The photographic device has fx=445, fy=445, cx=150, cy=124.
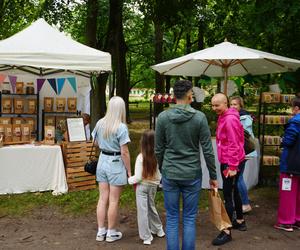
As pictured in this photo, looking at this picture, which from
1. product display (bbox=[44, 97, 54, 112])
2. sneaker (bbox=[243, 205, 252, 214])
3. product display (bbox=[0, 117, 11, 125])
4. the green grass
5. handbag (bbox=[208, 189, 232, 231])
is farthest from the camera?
product display (bbox=[44, 97, 54, 112])

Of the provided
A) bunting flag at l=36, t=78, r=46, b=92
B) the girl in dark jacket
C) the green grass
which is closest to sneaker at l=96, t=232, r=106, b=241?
the green grass

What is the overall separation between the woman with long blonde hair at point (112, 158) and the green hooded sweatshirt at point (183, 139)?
0.99 meters

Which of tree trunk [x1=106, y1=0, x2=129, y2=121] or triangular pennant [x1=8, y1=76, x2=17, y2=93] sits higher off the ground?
tree trunk [x1=106, y1=0, x2=129, y2=121]

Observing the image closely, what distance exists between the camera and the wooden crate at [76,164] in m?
7.38

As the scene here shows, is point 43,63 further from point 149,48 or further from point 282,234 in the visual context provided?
point 149,48

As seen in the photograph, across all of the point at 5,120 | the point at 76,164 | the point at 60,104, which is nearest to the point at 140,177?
the point at 76,164

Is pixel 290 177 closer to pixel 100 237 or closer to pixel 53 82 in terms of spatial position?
pixel 100 237

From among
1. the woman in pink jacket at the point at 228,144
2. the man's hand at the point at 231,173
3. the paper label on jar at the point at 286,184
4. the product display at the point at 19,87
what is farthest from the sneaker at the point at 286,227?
the product display at the point at 19,87

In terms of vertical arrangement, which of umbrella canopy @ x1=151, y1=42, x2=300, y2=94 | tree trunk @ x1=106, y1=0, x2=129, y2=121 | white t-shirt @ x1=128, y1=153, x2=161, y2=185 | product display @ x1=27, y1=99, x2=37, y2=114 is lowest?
white t-shirt @ x1=128, y1=153, x2=161, y2=185

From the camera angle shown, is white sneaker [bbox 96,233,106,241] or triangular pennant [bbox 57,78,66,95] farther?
triangular pennant [bbox 57,78,66,95]

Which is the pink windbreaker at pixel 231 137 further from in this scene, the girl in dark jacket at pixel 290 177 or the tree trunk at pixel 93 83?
the tree trunk at pixel 93 83

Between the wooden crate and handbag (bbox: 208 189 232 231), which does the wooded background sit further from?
handbag (bbox: 208 189 232 231)

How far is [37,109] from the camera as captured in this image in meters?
8.33

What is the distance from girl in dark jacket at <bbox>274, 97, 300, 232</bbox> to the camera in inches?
209
